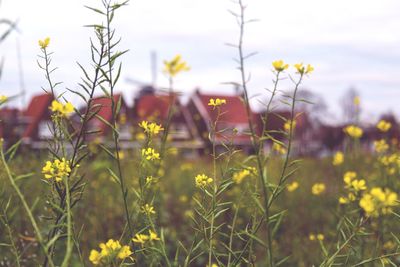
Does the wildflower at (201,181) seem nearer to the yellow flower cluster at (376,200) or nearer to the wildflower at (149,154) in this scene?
the wildflower at (149,154)

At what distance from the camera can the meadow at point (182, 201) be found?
153cm

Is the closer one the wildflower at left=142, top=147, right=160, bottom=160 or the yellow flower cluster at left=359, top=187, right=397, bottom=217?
the yellow flower cluster at left=359, top=187, right=397, bottom=217

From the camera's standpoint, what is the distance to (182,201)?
6.03 metres

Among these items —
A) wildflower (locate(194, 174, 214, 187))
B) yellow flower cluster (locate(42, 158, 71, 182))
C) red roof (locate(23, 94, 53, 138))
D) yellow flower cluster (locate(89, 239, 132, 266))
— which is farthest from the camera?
red roof (locate(23, 94, 53, 138))

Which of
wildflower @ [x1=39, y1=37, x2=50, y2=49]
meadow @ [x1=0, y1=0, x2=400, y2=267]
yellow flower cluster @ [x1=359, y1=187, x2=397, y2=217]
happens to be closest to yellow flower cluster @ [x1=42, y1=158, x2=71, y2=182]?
meadow @ [x1=0, y1=0, x2=400, y2=267]

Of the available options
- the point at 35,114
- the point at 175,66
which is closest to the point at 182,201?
the point at 175,66

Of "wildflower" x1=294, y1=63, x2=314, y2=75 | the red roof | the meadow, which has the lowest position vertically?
the red roof

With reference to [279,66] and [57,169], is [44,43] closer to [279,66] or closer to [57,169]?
[57,169]

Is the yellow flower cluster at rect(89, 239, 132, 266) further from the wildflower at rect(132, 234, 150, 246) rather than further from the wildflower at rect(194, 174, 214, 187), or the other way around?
the wildflower at rect(194, 174, 214, 187)

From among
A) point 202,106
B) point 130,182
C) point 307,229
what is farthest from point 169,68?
point 202,106

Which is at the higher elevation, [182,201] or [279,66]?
[279,66]

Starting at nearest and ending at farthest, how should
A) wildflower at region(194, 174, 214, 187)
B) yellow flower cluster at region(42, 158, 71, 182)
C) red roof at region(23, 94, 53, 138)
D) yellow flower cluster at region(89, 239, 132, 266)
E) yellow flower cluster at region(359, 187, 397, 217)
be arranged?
1. yellow flower cluster at region(359, 187, 397, 217)
2. yellow flower cluster at region(89, 239, 132, 266)
3. yellow flower cluster at region(42, 158, 71, 182)
4. wildflower at region(194, 174, 214, 187)
5. red roof at region(23, 94, 53, 138)

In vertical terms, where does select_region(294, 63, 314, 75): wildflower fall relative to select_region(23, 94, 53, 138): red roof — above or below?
above

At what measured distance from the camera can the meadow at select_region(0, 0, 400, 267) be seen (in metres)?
1.53
